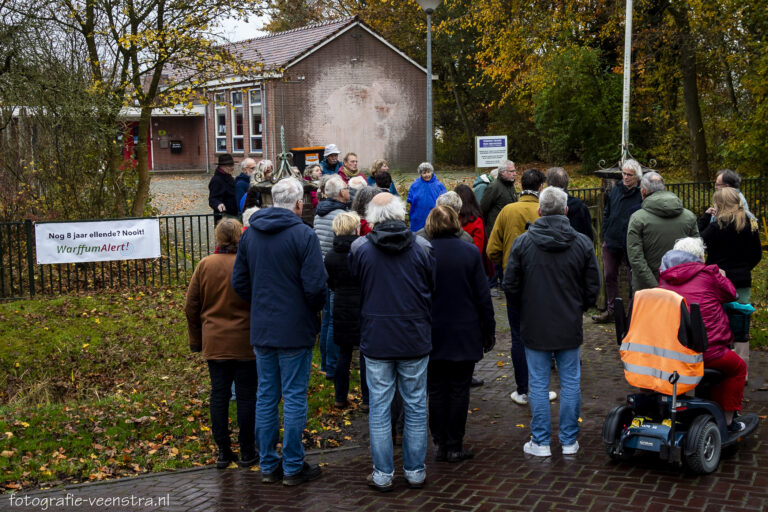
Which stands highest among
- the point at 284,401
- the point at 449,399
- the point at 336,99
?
the point at 336,99

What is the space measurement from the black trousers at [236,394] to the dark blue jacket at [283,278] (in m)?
0.49

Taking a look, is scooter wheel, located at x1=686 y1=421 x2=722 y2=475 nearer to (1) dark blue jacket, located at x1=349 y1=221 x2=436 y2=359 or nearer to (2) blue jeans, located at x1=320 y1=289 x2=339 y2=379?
(1) dark blue jacket, located at x1=349 y1=221 x2=436 y2=359

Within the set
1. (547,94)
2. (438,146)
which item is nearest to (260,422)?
(547,94)

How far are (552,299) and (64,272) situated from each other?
9.08 meters

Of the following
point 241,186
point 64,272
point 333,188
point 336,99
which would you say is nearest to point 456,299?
point 333,188

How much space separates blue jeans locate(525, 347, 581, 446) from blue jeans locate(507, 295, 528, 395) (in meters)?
0.95

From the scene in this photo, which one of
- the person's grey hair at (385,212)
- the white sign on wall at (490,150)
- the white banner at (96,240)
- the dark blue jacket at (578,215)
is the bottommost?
the white banner at (96,240)

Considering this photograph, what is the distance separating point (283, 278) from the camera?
5.43 meters

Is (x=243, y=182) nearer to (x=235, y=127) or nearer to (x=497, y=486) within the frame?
(x=497, y=486)

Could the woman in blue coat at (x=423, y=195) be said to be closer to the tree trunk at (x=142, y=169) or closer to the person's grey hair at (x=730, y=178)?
the person's grey hair at (x=730, y=178)

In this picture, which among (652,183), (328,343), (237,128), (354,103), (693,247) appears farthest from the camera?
(237,128)

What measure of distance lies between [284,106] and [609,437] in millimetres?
26678

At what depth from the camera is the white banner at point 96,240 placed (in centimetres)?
1146

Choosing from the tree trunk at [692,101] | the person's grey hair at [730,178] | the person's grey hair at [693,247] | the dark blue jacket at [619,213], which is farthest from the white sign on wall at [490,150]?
the person's grey hair at [693,247]
